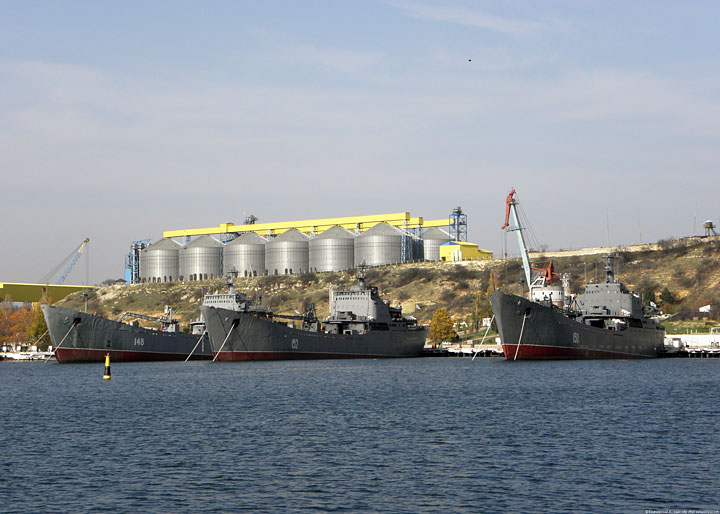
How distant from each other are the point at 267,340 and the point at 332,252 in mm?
81772

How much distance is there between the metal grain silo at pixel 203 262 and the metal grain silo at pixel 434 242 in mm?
43799

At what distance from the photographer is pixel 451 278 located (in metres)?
153

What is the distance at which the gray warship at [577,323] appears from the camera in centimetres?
7906

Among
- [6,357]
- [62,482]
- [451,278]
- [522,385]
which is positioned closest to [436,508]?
[62,482]

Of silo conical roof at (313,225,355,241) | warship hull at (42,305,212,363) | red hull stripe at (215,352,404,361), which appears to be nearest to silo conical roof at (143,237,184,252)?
silo conical roof at (313,225,355,241)

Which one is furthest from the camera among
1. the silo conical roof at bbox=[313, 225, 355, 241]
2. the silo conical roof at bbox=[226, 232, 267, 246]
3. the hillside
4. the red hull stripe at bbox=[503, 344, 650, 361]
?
the silo conical roof at bbox=[226, 232, 267, 246]

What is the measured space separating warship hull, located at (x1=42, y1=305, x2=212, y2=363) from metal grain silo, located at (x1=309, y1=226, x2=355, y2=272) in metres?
75.9

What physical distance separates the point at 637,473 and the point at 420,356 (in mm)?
80966

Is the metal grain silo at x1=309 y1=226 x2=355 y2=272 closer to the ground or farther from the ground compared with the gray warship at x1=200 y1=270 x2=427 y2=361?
farther from the ground

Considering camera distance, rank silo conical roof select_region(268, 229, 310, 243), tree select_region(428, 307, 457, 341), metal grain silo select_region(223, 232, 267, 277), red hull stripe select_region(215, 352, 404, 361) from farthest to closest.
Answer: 1. metal grain silo select_region(223, 232, 267, 277)
2. silo conical roof select_region(268, 229, 310, 243)
3. tree select_region(428, 307, 457, 341)
4. red hull stripe select_region(215, 352, 404, 361)

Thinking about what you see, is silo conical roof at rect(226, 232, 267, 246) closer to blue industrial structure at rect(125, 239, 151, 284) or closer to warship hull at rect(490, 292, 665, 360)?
blue industrial structure at rect(125, 239, 151, 284)

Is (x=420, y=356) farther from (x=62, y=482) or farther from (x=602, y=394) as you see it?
(x=62, y=482)

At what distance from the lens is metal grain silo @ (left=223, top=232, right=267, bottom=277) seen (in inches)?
6939

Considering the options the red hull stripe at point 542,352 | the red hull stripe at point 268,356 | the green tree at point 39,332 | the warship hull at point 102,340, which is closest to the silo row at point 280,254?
the green tree at point 39,332
